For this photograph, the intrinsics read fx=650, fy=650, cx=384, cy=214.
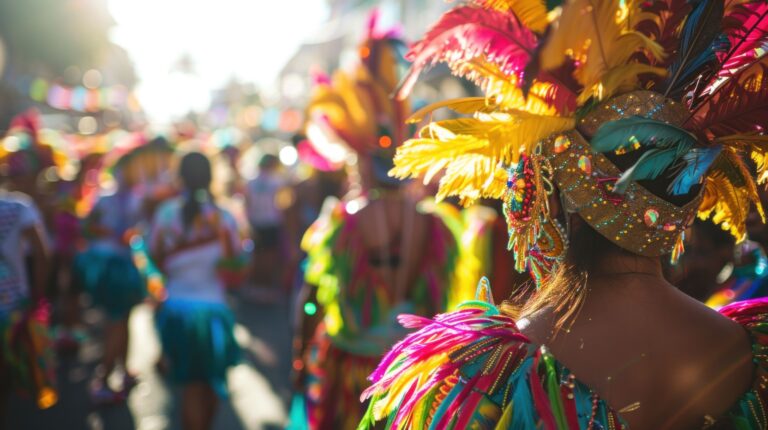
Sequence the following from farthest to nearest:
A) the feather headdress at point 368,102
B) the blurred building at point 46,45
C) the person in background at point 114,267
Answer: the blurred building at point 46,45 → the person in background at point 114,267 → the feather headdress at point 368,102

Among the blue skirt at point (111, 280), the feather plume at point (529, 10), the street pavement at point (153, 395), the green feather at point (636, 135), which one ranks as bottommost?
the street pavement at point (153, 395)

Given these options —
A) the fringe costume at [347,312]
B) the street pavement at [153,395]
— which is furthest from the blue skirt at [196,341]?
the street pavement at [153,395]

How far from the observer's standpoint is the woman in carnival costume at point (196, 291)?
3.91m

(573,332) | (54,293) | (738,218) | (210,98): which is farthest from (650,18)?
(210,98)

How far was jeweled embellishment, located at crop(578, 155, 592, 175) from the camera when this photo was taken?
1.39 m

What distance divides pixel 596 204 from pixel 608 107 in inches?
8.2

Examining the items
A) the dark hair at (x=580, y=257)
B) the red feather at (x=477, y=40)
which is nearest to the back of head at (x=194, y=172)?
the red feather at (x=477, y=40)

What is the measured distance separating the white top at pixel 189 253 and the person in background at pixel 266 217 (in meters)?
4.85

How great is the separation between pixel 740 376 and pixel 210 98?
86.5 meters

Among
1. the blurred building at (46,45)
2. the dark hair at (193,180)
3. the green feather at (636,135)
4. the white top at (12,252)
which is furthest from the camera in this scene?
the blurred building at (46,45)

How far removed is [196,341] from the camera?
392 centimetres

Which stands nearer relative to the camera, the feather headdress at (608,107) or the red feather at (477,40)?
the feather headdress at (608,107)

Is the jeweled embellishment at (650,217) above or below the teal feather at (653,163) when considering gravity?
below

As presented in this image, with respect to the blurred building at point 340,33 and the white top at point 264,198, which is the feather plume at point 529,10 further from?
the blurred building at point 340,33
